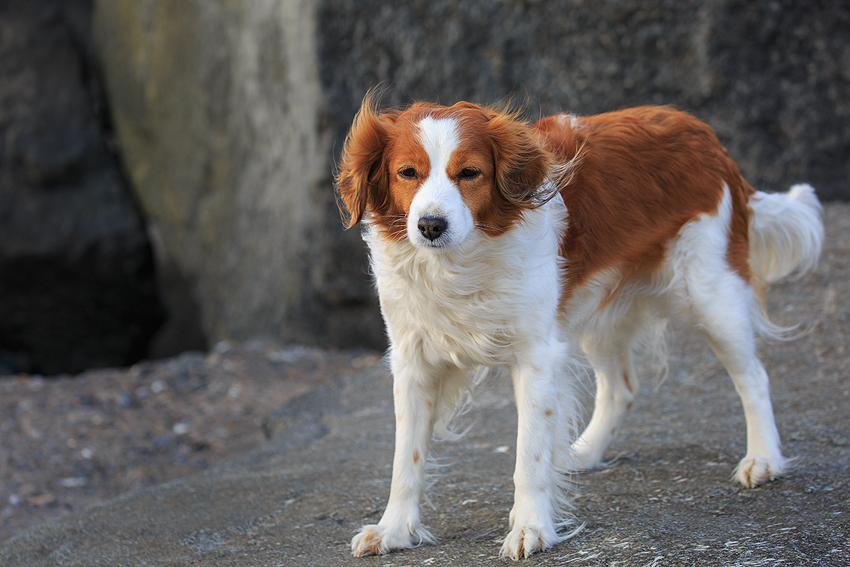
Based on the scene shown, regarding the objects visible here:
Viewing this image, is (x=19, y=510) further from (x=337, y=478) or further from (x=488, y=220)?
(x=488, y=220)

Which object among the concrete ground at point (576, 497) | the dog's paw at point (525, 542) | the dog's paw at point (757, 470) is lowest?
the concrete ground at point (576, 497)

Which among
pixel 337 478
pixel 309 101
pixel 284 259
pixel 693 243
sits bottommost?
pixel 337 478

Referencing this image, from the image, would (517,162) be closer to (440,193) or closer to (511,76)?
(440,193)

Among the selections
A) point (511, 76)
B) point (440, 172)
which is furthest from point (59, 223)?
point (440, 172)

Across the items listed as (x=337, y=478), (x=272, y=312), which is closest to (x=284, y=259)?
(x=272, y=312)

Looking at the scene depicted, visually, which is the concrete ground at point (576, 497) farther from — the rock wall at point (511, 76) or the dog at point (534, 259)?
the rock wall at point (511, 76)

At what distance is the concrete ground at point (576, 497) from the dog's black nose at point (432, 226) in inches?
42.8

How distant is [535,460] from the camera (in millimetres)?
2711

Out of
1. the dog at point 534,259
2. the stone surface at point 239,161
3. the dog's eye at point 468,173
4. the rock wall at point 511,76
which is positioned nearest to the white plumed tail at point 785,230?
the dog at point 534,259

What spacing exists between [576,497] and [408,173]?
1462mm

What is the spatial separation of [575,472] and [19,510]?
3210mm

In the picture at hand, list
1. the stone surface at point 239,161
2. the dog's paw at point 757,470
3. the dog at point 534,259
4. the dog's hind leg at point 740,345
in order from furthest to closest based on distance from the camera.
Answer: the stone surface at point 239,161 < the dog's hind leg at point 740,345 < the dog's paw at point 757,470 < the dog at point 534,259

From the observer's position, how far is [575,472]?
11.1 feet

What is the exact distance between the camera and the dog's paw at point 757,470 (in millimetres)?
3137
